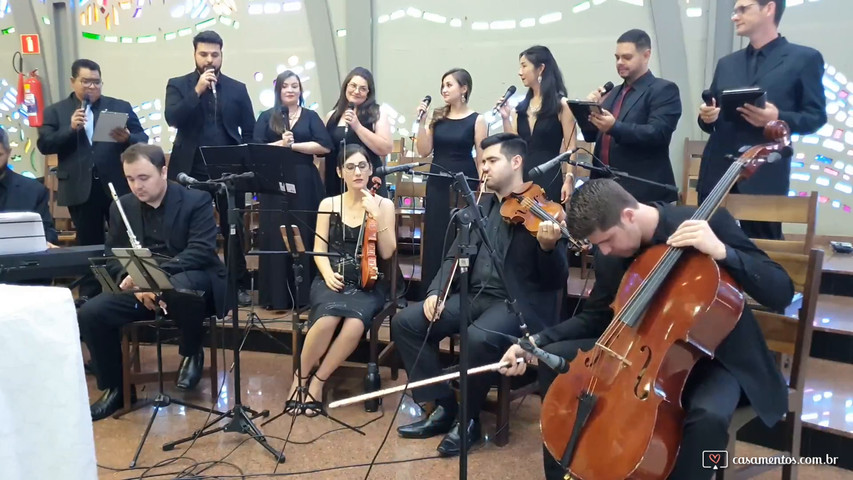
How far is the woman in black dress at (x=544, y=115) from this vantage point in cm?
339

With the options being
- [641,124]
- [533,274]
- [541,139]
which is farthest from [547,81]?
[533,274]

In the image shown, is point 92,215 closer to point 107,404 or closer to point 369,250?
point 107,404

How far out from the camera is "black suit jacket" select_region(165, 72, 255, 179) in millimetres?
3711

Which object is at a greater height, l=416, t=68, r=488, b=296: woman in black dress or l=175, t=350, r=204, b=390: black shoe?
l=416, t=68, r=488, b=296: woman in black dress

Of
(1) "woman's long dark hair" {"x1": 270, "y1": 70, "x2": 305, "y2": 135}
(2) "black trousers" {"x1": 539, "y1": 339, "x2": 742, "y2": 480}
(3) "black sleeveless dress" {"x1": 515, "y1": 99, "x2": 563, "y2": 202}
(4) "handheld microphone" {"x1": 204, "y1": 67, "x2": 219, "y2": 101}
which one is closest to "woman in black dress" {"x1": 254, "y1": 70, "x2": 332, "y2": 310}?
(1) "woman's long dark hair" {"x1": 270, "y1": 70, "x2": 305, "y2": 135}

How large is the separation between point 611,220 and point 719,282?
12.6 inches

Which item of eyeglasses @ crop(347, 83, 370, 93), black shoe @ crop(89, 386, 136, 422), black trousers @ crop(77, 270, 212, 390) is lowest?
black shoe @ crop(89, 386, 136, 422)

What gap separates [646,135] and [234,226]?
1866 millimetres

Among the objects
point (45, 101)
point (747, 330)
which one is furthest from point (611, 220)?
point (45, 101)

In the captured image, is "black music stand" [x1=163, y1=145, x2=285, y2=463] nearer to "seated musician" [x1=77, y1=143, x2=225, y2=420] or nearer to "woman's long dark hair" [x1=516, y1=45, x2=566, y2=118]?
"seated musician" [x1=77, y1=143, x2=225, y2=420]

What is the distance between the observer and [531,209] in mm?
2570

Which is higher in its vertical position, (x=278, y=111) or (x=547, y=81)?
(x=547, y=81)

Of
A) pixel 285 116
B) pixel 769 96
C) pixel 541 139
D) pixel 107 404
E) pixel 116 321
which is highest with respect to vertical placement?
pixel 769 96

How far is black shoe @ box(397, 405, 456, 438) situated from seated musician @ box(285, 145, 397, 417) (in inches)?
18.8
